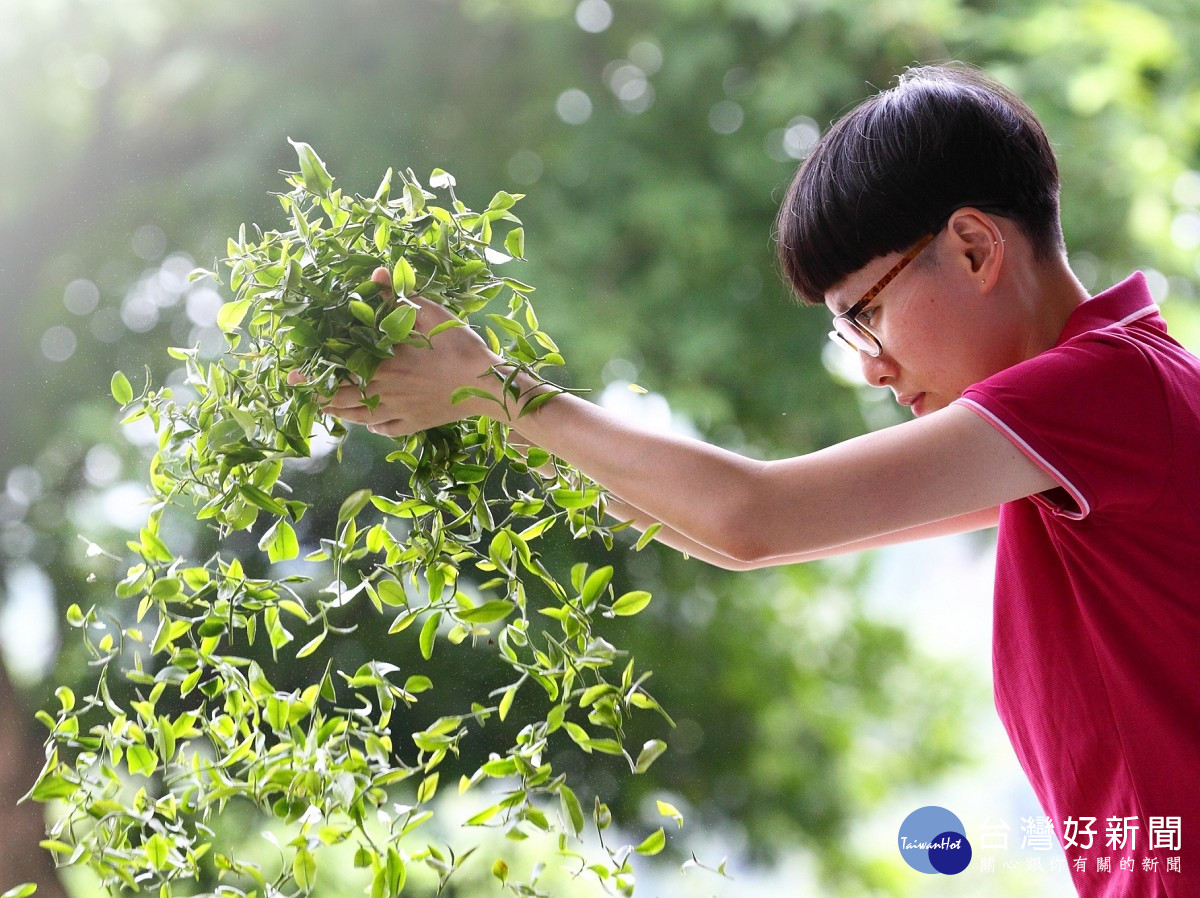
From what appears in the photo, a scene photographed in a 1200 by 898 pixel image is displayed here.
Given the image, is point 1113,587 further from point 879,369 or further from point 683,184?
point 683,184

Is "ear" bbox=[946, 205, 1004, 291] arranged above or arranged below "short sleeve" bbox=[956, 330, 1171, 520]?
above

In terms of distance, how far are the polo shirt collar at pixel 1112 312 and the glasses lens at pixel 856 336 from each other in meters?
0.12

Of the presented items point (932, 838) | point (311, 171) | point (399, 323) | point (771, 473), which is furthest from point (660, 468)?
point (932, 838)

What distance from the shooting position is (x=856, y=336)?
746 millimetres

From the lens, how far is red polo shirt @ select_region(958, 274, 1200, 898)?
23.8 inches

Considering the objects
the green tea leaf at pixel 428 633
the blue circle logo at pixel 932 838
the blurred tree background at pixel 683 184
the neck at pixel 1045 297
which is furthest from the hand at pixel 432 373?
the blue circle logo at pixel 932 838

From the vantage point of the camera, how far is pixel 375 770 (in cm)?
66

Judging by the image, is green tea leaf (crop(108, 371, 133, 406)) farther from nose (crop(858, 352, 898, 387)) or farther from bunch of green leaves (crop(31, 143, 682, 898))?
nose (crop(858, 352, 898, 387))

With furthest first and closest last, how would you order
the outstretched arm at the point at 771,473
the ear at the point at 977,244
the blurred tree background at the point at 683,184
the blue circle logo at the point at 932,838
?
the blurred tree background at the point at 683,184
the blue circle logo at the point at 932,838
the ear at the point at 977,244
the outstretched arm at the point at 771,473

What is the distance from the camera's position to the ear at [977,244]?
0.69 m

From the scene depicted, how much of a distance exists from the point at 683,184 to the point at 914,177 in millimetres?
1089

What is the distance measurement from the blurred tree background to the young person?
0.82 meters

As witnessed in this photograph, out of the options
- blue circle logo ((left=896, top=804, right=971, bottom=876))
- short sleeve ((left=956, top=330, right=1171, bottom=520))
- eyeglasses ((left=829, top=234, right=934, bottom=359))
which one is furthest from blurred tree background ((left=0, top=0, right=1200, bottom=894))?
short sleeve ((left=956, top=330, right=1171, bottom=520))

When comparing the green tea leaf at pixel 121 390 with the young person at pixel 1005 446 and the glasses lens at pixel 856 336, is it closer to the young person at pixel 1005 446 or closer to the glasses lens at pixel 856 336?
the young person at pixel 1005 446
